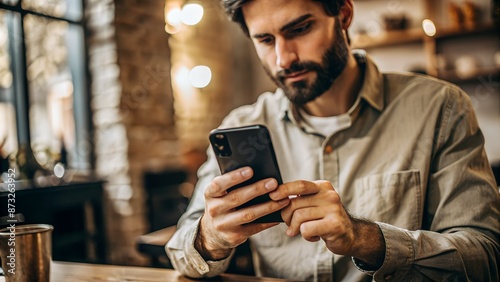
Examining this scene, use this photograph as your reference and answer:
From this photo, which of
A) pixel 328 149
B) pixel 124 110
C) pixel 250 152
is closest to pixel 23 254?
pixel 250 152

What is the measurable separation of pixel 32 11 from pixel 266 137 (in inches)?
114

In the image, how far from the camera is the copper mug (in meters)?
0.81

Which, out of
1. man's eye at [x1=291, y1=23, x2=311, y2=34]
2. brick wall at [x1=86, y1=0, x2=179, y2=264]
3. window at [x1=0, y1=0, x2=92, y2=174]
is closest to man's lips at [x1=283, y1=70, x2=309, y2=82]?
man's eye at [x1=291, y1=23, x2=311, y2=34]

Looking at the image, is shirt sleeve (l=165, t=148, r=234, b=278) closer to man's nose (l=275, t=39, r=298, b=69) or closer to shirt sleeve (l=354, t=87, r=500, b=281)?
shirt sleeve (l=354, t=87, r=500, b=281)

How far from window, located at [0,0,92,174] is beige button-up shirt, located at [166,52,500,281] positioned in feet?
7.16

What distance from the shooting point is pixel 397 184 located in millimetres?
1084

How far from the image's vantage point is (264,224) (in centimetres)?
87

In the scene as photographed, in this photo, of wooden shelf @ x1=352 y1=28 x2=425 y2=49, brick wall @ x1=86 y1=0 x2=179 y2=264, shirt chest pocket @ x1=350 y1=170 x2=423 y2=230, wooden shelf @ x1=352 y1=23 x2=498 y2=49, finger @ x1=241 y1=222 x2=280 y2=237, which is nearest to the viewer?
finger @ x1=241 y1=222 x2=280 y2=237

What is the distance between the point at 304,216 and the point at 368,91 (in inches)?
20.8

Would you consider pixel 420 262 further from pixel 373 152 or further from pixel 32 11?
pixel 32 11

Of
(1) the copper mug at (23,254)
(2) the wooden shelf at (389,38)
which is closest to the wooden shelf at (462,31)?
(2) the wooden shelf at (389,38)

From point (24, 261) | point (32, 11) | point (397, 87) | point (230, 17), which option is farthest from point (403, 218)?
point (32, 11)

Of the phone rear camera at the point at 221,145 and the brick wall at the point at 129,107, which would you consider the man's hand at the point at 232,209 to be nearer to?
the phone rear camera at the point at 221,145

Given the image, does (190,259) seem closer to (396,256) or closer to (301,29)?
(396,256)
